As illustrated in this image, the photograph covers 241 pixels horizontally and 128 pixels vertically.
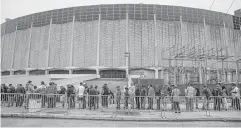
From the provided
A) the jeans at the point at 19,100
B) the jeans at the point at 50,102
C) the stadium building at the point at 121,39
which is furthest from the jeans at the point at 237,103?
the stadium building at the point at 121,39

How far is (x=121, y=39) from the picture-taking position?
135 feet

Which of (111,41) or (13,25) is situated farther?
(13,25)

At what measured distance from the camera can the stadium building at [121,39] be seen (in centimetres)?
4088

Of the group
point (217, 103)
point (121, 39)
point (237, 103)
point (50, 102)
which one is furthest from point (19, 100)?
point (121, 39)

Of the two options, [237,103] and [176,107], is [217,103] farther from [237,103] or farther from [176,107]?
[176,107]

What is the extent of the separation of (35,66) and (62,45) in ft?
26.2

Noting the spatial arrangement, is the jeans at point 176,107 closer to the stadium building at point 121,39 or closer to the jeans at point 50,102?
the jeans at point 50,102

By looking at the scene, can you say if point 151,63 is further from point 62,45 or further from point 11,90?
point 11,90

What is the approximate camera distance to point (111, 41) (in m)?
41.4

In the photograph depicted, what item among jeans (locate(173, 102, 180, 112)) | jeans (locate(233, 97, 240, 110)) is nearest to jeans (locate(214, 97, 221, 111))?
jeans (locate(233, 97, 240, 110))

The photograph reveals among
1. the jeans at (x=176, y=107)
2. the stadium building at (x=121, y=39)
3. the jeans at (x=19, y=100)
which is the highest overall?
the stadium building at (x=121, y=39)

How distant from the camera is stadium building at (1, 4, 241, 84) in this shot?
4088 centimetres

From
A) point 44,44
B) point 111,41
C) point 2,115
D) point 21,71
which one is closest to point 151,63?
point 111,41

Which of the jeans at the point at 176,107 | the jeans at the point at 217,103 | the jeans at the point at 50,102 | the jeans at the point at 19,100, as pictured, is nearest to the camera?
the jeans at the point at 176,107
